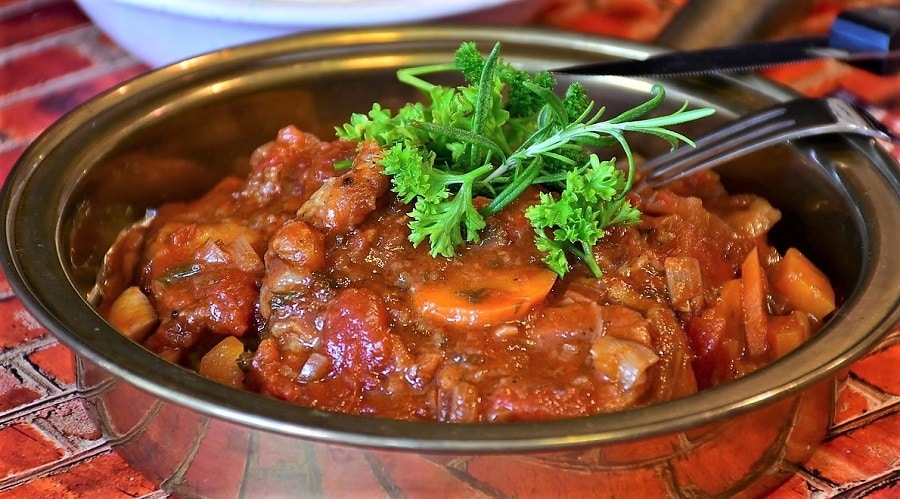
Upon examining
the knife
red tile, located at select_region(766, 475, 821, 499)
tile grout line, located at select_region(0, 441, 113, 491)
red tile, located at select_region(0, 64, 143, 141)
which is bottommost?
tile grout line, located at select_region(0, 441, 113, 491)

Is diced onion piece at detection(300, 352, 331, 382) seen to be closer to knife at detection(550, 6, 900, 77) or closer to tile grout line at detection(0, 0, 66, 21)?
knife at detection(550, 6, 900, 77)

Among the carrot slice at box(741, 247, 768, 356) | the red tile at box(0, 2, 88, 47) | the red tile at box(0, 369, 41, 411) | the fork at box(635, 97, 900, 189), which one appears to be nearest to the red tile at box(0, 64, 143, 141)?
the red tile at box(0, 2, 88, 47)

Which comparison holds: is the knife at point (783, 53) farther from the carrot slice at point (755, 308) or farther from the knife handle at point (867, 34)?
the carrot slice at point (755, 308)

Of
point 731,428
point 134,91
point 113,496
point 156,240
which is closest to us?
point 731,428

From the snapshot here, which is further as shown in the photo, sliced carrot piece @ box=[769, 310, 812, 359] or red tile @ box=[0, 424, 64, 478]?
sliced carrot piece @ box=[769, 310, 812, 359]

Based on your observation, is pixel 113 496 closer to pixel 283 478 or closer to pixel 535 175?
pixel 283 478

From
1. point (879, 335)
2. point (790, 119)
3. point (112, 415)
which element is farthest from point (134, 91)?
point (879, 335)
